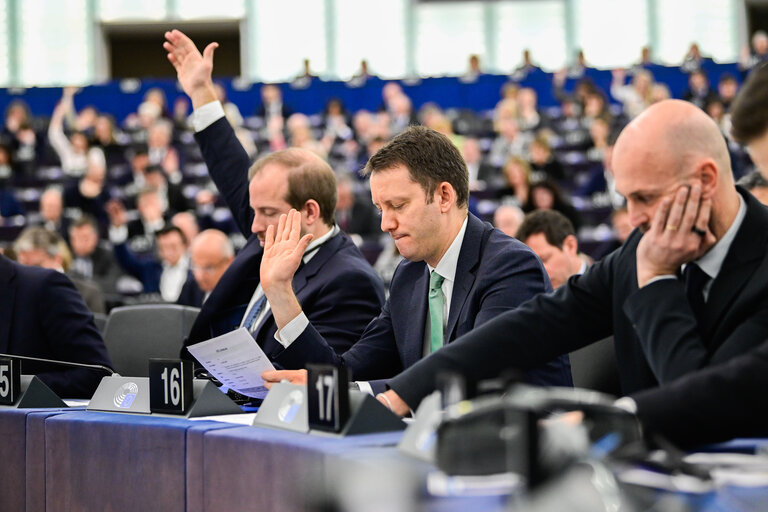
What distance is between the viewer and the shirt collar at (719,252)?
1848 mm

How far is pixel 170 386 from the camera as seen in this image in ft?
7.38

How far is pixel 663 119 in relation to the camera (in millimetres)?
1851

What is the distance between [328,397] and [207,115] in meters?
2.20

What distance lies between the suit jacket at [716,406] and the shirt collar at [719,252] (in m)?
0.35

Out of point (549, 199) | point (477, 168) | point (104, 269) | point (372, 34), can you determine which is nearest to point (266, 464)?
point (549, 199)

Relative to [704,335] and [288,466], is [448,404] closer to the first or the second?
[288,466]

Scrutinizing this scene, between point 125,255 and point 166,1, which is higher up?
point 166,1

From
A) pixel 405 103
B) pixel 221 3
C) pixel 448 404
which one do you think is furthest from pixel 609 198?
pixel 221 3

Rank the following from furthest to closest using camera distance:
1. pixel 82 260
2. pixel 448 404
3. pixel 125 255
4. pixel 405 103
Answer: pixel 405 103 < pixel 125 255 < pixel 82 260 < pixel 448 404

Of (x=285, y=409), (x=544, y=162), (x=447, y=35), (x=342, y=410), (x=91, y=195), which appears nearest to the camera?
(x=342, y=410)

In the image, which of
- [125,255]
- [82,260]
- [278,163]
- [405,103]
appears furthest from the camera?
[405,103]

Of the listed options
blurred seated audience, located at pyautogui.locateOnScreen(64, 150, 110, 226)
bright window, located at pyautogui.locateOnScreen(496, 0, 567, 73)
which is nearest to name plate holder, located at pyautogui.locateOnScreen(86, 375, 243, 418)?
blurred seated audience, located at pyautogui.locateOnScreen(64, 150, 110, 226)

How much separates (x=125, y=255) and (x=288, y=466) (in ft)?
27.0

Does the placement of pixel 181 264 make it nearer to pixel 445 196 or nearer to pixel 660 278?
pixel 445 196
